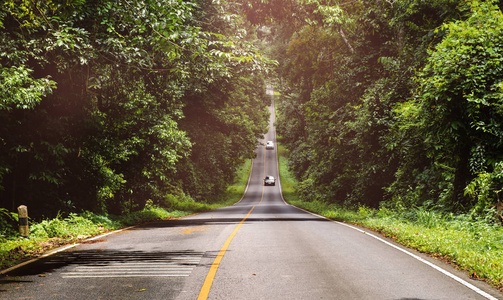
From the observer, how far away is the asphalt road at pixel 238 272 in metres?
6.05

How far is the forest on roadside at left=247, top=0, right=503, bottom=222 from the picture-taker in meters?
13.4

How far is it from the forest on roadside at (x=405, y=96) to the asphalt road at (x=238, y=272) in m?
4.44

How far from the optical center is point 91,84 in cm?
1481

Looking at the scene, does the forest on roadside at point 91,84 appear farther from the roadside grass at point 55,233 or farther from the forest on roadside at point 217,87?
the roadside grass at point 55,233

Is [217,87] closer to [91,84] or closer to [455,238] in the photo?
[91,84]

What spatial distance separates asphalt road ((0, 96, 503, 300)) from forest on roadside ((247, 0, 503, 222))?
4438 millimetres

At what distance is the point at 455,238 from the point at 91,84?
11.5m

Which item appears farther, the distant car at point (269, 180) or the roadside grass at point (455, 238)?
the distant car at point (269, 180)

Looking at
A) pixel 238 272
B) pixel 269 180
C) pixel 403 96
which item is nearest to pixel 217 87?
pixel 403 96

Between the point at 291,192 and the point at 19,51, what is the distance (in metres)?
50.9

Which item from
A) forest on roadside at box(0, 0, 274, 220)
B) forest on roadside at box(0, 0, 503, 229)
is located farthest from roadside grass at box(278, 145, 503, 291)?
forest on roadside at box(0, 0, 274, 220)

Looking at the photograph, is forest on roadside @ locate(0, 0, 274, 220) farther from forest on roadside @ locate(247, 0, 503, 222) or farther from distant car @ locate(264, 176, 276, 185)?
distant car @ locate(264, 176, 276, 185)

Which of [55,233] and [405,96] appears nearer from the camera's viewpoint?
[55,233]

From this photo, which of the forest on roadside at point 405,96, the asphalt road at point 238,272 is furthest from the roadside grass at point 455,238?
the forest on roadside at point 405,96
